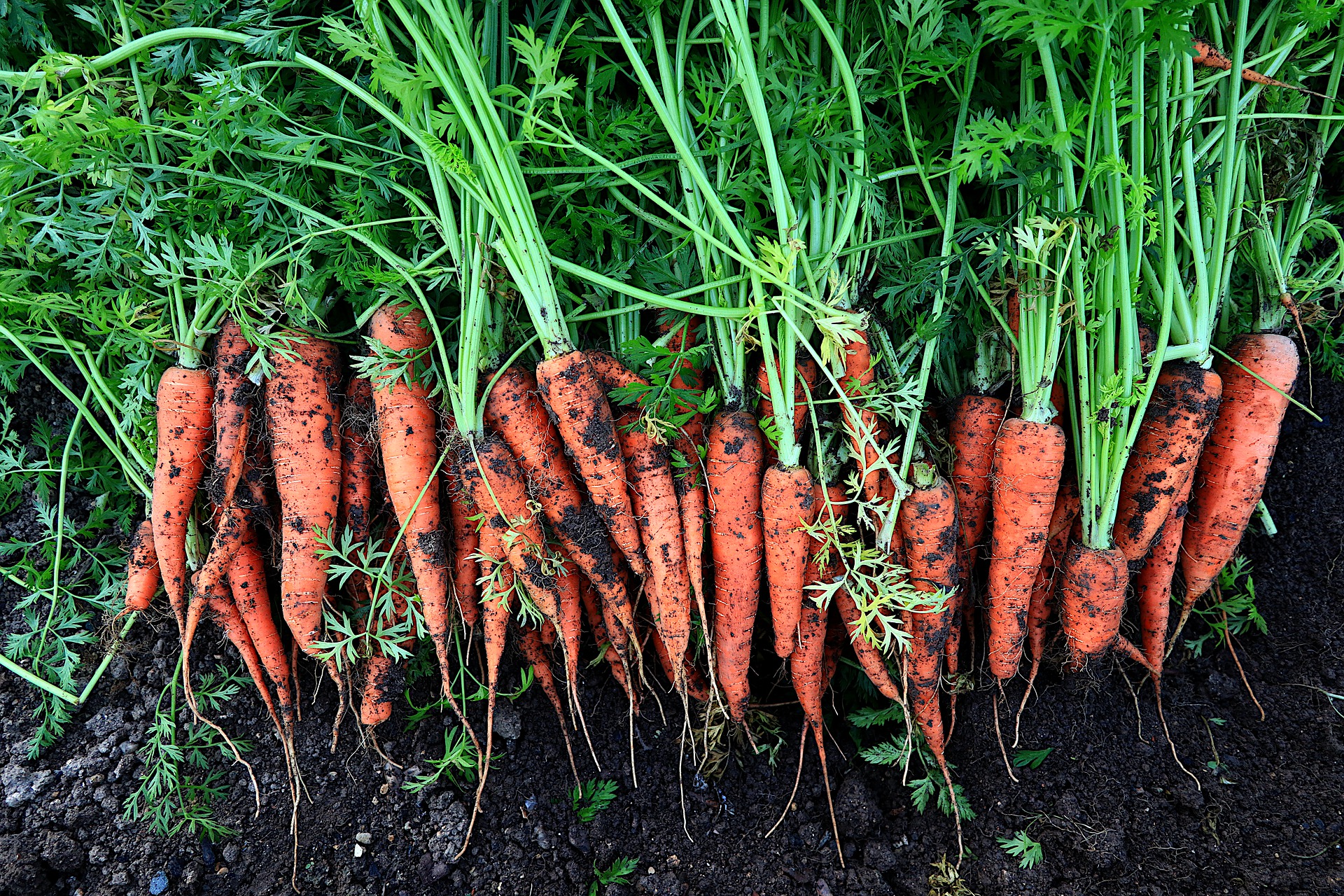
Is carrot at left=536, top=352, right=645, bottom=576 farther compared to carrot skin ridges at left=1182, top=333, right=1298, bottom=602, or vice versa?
carrot skin ridges at left=1182, top=333, right=1298, bottom=602

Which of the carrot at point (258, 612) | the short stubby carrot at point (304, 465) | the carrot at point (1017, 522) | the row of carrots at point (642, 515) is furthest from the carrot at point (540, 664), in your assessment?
the carrot at point (1017, 522)

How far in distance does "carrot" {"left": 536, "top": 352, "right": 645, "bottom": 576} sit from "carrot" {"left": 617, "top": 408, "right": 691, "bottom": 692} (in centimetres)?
4

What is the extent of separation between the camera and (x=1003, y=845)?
6.66 ft

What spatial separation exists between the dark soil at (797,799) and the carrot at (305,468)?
37 cm

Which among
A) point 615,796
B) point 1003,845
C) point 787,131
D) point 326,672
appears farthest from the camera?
point 326,672

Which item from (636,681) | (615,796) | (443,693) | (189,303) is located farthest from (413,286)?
(615,796)

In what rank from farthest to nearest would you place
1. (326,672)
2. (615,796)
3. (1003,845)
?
(326,672) → (615,796) → (1003,845)

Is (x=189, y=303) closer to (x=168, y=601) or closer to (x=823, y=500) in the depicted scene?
(x=168, y=601)

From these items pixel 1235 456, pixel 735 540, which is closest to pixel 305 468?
pixel 735 540

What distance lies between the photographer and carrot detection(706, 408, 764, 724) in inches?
77.7

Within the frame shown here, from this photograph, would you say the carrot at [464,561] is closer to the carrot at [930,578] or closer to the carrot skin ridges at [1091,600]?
the carrot at [930,578]

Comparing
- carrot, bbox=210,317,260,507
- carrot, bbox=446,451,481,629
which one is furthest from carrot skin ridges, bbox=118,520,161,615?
carrot, bbox=446,451,481,629

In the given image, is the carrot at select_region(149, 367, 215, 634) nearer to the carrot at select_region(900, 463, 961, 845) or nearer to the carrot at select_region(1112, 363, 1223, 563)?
the carrot at select_region(900, 463, 961, 845)

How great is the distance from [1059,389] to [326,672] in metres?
2.48
